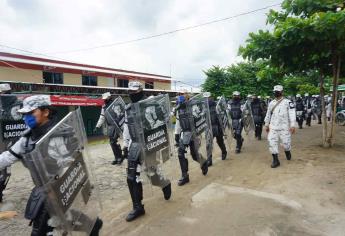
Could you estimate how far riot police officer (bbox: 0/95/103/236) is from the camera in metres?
2.58

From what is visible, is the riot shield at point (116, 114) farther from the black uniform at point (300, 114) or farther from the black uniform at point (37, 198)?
the black uniform at point (300, 114)

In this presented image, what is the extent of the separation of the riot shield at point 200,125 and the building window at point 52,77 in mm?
14226

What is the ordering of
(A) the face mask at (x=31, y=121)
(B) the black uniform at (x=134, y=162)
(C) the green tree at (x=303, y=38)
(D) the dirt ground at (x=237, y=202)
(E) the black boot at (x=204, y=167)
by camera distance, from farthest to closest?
(C) the green tree at (x=303, y=38)
(E) the black boot at (x=204, y=167)
(B) the black uniform at (x=134, y=162)
(D) the dirt ground at (x=237, y=202)
(A) the face mask at (x=31, y=121)

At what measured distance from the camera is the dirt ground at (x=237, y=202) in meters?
3.71

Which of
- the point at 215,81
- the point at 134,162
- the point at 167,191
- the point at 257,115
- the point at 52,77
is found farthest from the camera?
the point at 215,81

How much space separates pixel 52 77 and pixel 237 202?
1635 centimetres

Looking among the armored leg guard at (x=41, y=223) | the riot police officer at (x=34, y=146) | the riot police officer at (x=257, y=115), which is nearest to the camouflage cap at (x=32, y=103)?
the riot police officer at (x=34, y=146)

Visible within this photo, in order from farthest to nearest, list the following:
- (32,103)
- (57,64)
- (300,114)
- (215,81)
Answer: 1. (215,81)
2. (57,64)
3. (300,114)
4. (32,103)

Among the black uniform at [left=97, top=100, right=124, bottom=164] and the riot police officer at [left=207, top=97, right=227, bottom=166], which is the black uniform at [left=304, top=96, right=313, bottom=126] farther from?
the black uniform at [left=97, top=100, right=124, bottom=164]

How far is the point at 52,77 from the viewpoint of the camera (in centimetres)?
1812

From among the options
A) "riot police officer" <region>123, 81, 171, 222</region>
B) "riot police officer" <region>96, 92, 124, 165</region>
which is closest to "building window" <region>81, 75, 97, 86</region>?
"riot police officer" <region>96, 92, 124, 165</region>

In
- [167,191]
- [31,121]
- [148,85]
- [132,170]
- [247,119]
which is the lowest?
[167,191]

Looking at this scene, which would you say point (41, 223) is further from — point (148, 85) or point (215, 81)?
point (148, 85)

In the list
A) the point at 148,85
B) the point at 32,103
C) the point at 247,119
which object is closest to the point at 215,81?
the point at 148,85
